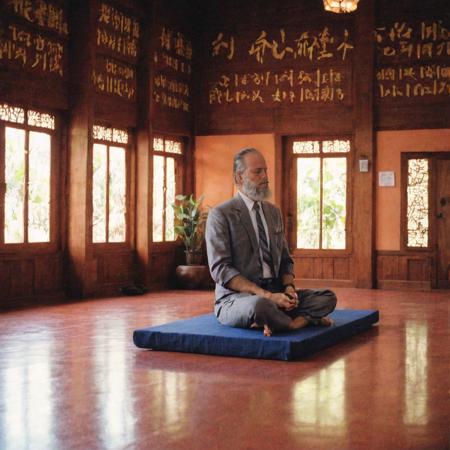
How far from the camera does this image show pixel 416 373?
14.8 ft

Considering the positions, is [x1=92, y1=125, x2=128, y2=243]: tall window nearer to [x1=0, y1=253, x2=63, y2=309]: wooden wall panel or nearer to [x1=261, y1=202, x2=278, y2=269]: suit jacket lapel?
[x1=0, y1=253, x2=63, y2=309]: wooden wall panel

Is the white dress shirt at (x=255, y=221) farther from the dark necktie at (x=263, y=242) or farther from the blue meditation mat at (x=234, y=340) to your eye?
the blue meditation mat at (x=234, y=340)

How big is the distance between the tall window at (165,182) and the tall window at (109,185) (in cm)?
52

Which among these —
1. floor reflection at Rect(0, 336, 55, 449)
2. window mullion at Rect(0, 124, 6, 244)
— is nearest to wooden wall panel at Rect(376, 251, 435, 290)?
window mullion at Rect(0, 124, 6, 244)

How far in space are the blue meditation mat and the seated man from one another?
0.10 meters

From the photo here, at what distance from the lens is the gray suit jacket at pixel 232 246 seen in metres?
5.26

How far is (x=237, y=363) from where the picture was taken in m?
4.74

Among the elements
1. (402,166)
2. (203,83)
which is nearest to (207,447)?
(402,166)

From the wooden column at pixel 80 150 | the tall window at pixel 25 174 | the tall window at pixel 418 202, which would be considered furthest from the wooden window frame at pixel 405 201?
the tall window at pixel 25 174

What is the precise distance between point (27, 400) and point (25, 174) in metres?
4.52

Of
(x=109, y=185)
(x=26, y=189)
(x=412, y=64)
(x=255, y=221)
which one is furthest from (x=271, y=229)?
(x=412, y=64)

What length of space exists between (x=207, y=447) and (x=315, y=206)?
732 cm

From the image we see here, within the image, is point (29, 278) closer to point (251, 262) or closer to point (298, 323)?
point (251, 262)

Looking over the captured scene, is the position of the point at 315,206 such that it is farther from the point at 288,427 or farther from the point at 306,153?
the point at 288,427
